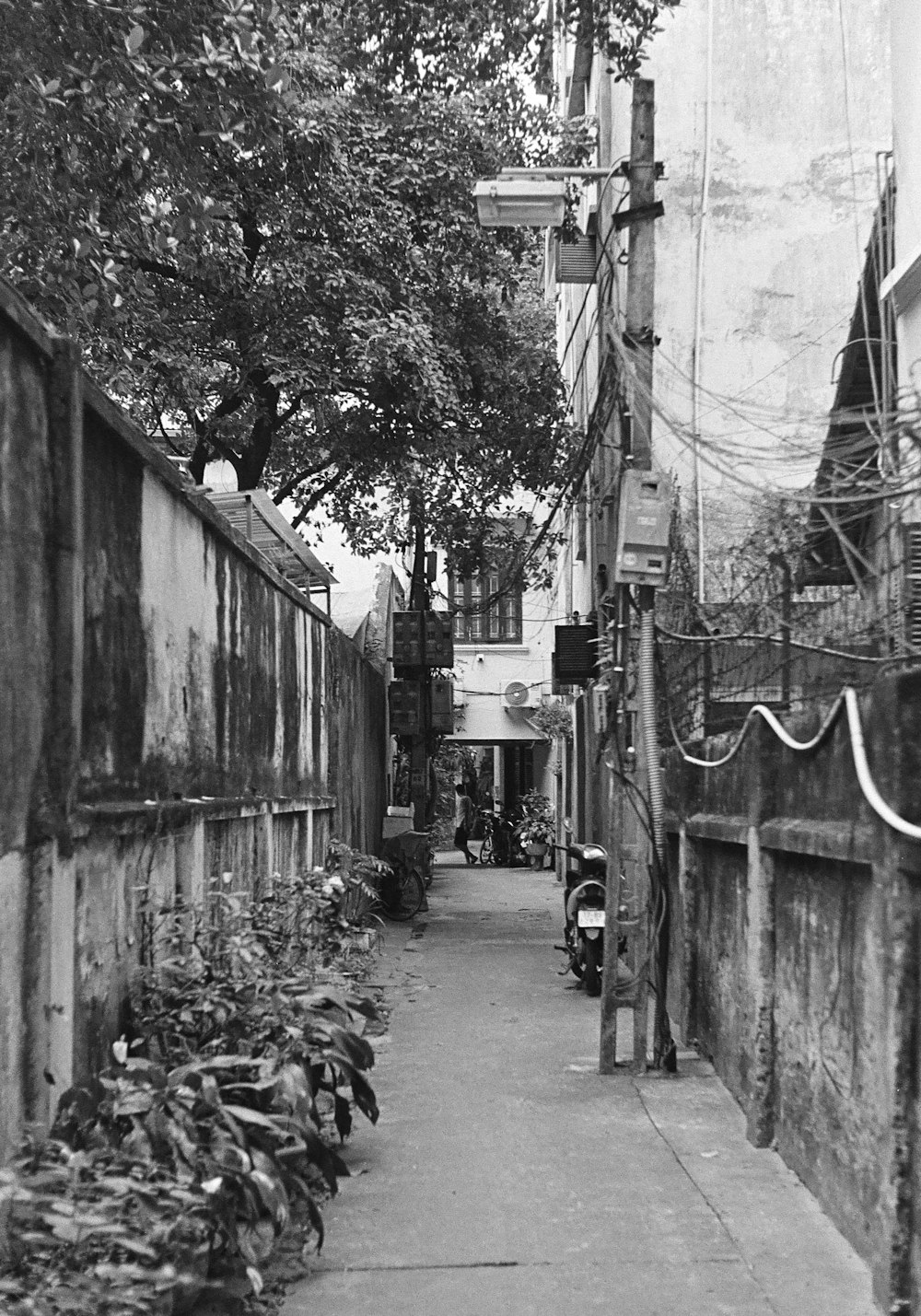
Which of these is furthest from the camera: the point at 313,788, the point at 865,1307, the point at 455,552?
the point at 455,552

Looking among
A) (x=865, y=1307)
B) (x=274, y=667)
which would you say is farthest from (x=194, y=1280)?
(x=274, y=667)

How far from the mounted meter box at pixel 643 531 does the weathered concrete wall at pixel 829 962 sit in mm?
1107

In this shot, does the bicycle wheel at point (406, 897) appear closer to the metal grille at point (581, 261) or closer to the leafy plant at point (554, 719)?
the metal grille at point (581, 261)

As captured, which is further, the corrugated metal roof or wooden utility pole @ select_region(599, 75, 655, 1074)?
the corrugated metal roof

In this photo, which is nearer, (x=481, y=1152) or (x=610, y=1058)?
(x=481, y=1152)

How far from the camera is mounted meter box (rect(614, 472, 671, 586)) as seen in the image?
327 inches

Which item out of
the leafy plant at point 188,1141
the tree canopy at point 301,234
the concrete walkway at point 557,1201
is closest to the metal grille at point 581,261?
the tree canopy at point 301,234

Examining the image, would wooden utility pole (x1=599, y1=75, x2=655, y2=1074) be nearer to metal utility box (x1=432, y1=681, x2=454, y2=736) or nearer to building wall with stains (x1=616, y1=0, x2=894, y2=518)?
building wall with stains (x1=616, y1=0, x2=894, y2=518)

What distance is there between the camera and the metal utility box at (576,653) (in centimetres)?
1474

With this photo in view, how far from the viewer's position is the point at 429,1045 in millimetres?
9141

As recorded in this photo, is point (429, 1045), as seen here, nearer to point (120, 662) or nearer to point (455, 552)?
point (120, 662)

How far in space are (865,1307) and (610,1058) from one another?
3942 millimetres

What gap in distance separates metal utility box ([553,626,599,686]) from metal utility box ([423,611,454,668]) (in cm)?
652

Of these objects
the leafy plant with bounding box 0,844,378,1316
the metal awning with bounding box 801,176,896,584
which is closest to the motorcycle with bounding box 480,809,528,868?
the metal awning with bounding box 801,176,896,584
